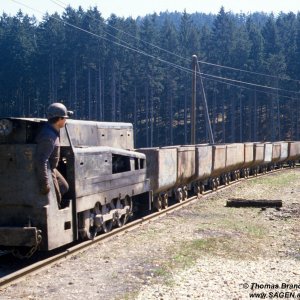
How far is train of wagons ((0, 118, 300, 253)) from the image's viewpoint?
916 cm

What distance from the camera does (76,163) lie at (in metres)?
10.1

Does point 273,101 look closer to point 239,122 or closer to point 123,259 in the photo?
point 239,122

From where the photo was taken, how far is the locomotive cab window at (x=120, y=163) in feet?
41.8

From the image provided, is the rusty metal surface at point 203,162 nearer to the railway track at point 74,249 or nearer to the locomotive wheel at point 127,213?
the railway track at point 74,249

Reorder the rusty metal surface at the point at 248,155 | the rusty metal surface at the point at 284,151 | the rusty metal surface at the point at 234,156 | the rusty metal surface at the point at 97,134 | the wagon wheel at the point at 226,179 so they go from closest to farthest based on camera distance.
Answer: the rusty metal surface at the point at 97,134 → the rusty metal surface at the point at 234,156 → the wagon wheel at the point at 226,179 → the rusty metal surface at the point at 248,155 → the rusty metal surface at the point at 284,151

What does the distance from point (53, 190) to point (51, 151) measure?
70 centimetres

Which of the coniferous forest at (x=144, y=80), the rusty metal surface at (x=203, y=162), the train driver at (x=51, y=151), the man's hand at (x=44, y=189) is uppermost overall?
the coniferous forest at (x=144, y=80)

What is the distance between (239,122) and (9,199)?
72641 mm

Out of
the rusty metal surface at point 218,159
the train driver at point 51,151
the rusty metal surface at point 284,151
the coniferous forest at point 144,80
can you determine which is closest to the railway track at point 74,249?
the train driver at point 51,151

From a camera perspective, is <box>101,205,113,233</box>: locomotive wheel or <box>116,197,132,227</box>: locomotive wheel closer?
<box>101,205,113,233</box>: locomotive wheel

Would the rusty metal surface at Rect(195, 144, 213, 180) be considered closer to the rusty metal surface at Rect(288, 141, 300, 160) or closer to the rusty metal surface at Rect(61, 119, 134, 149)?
the rusty metal surface at Rect(61, 119, 134, 149)

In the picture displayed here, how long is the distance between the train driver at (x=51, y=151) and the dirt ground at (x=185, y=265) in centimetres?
137

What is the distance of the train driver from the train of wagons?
15 centimetres

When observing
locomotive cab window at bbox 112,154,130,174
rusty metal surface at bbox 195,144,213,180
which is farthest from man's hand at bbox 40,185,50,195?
rusty metal surface at bbox 195,144,213,180
